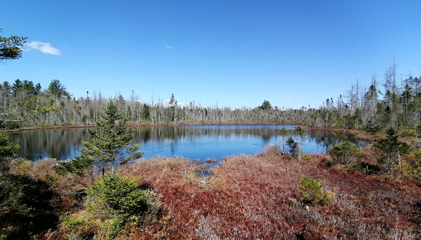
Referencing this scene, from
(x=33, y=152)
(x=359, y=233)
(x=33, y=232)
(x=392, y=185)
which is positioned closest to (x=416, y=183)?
(x=392, y=185)

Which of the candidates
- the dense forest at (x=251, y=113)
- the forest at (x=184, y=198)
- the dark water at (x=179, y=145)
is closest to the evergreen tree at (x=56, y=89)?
the dense forest at (x=251, y=113)

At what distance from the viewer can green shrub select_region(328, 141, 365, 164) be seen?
16.9 m

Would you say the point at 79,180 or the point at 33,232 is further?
the point at 79,180

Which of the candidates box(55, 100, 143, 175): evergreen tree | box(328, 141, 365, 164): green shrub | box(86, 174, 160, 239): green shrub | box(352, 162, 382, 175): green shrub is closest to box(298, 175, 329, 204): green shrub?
box(86, 174, 160, 239): green shrub

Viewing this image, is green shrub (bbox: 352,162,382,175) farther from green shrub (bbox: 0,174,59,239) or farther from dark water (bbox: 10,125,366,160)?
green shrub (bbox: 0,174,59,239)

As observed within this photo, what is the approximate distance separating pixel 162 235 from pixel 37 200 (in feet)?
23.4

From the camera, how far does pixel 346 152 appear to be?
1731 centimetres

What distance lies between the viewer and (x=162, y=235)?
6176mm

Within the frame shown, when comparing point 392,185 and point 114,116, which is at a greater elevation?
point 114,116

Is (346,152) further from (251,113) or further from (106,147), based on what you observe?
(251,113)

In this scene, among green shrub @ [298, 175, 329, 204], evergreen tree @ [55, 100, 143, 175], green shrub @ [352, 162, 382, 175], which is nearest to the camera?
green shrub @ [298, 175, 329, 204]

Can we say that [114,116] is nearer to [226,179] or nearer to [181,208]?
[181,208]

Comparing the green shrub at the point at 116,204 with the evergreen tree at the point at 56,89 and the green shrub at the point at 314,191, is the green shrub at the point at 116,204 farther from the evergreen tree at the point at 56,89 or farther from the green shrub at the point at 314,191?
the evergreen tree at the point at 56,89

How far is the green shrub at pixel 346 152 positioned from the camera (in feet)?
55.5
